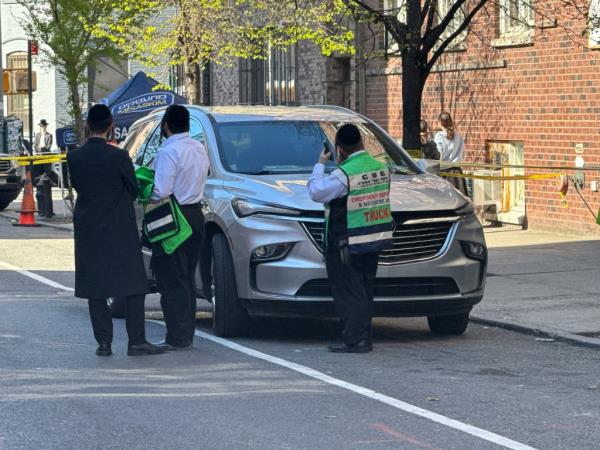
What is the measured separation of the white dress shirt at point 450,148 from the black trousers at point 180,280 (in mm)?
11018

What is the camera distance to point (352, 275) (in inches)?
411

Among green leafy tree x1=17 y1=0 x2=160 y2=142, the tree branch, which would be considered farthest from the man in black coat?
green leafy tree x1=17 y1=0 x2=160 y2=142

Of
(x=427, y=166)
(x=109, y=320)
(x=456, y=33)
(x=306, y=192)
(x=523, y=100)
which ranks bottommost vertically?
(x=109, y=320)

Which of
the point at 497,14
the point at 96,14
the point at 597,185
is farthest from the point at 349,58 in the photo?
the point at 597,185

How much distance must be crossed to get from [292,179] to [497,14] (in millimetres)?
12323

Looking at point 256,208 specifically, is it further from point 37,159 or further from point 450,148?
point 37,159

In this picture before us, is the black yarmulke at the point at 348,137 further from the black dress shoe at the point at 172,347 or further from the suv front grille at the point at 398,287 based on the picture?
the black dress shoe at the point at 172,347

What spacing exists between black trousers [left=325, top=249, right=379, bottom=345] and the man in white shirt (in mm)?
1001

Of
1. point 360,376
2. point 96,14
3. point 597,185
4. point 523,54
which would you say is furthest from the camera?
point 96,14

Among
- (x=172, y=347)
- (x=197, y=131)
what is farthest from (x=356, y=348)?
(x=197, y=131)

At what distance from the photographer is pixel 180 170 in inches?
416

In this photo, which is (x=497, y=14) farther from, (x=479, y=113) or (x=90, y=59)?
(x=90, y=59)

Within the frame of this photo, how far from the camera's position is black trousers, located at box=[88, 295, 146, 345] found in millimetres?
10328

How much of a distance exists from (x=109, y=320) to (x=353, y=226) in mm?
1810
